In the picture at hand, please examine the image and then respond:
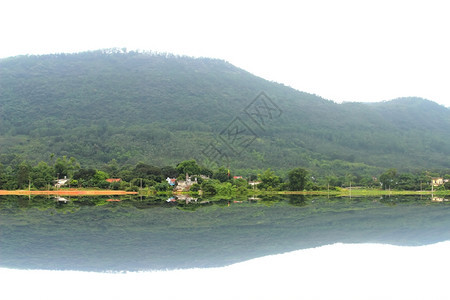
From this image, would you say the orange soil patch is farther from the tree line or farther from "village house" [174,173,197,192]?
"village house" [174,173,197,192]

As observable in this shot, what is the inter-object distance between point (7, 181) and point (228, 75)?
86193mm

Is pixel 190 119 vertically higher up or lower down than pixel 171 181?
higher up

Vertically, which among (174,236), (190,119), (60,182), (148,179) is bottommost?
(174,236)

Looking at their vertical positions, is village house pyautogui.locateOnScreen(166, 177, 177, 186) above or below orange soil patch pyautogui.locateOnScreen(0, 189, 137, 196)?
above

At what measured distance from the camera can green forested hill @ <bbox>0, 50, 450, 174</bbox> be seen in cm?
6925

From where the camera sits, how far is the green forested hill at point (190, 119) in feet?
227

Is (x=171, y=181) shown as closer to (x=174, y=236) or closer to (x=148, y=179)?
(x=148, y=179)

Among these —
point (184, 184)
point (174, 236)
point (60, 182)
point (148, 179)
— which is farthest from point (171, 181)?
point (174, 236)

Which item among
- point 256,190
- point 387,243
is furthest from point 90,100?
point 387,243

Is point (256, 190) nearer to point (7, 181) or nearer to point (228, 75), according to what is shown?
point (7, 181)

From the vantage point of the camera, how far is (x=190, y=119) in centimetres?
9231

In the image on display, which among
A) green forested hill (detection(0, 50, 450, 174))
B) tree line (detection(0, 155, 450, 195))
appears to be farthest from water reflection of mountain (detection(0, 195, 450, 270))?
green forested hill (detection(0, 50, 450, 174))

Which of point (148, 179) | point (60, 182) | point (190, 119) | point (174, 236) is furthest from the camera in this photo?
point (190, 119)

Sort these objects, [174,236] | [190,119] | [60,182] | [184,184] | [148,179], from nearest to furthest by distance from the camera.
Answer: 1. [174,236]
2. [60,182]
3. [148,179]
4. [184,184]
5. [190,119]
